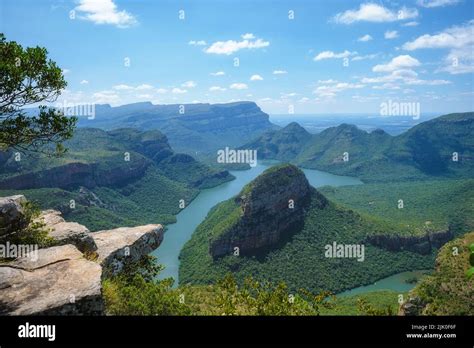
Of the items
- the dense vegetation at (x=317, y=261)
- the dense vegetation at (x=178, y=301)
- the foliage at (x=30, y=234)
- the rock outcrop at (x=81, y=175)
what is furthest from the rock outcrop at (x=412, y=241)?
the rock outcrop at (x=81, y=175)

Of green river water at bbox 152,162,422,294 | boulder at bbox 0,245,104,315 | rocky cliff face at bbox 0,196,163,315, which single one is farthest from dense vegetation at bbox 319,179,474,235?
boulder at bbox 0,245,104,315

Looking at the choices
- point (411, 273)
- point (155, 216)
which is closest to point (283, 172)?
point (411, 273)

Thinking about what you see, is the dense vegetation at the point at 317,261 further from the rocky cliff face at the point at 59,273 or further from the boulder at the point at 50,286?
the boulder at the point at 50,286

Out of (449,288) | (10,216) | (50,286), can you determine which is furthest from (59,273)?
(449,288)

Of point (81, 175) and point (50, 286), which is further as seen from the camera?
point (81, 175)

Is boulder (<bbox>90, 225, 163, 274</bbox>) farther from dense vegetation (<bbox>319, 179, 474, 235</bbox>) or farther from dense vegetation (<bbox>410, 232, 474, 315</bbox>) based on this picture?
dense vegetation (<bbox>319, 179, 474, 235</bbox>)

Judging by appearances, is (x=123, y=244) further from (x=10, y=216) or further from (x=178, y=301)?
(x=10, y=216)
